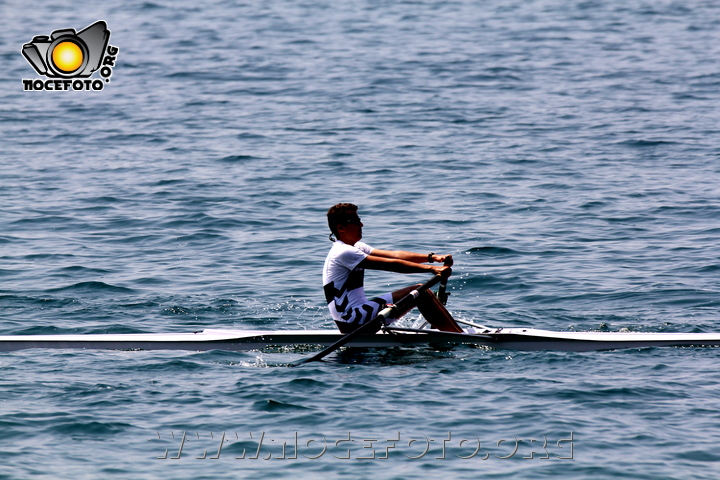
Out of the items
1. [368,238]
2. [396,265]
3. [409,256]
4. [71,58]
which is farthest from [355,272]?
[71,58]

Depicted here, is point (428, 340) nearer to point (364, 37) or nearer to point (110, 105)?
point (110, 105)

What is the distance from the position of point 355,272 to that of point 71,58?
13.8m

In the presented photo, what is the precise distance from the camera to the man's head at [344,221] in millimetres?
8438

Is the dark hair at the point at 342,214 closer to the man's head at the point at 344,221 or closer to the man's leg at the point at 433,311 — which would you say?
the man's head at the point at 344,221

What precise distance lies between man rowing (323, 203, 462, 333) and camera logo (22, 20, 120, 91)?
1207 cm

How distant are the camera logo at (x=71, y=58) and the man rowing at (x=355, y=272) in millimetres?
12073

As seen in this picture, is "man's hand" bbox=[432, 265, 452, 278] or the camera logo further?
the camera logo

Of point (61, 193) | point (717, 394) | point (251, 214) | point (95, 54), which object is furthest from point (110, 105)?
point (717, 394)

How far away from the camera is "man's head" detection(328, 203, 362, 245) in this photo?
332 inches

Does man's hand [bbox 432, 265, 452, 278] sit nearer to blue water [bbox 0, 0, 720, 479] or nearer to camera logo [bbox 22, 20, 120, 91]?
blue water [bbox 0, 0, 720, 479]

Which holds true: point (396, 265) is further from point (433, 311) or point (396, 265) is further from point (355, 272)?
point (433, 311)

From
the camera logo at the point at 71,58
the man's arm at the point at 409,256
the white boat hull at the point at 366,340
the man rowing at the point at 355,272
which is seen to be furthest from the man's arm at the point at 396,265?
the camera logo at the point at 71,58

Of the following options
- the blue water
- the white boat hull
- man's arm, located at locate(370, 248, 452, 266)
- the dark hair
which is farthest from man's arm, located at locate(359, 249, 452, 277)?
the blue water

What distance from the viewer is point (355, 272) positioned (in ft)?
28.3
